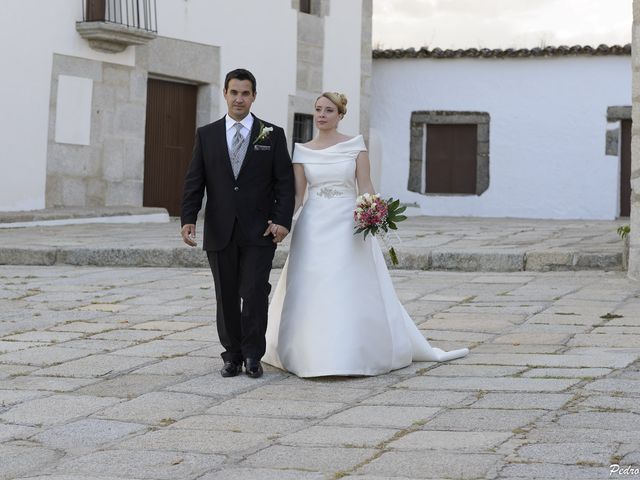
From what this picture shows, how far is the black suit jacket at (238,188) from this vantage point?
6008mm

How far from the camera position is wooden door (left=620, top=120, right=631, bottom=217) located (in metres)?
19.8

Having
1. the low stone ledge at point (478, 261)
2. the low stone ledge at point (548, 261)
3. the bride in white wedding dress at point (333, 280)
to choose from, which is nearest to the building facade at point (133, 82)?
the low stone ledge at point (478, 261)

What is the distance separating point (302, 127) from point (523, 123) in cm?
390

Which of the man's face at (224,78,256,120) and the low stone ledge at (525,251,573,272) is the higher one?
the man's face at (224,78,256,120)

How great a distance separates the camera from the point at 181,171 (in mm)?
16938

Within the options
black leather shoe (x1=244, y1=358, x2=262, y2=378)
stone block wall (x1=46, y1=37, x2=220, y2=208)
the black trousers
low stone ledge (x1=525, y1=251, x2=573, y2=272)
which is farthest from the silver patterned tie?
stone block wall (x1=46, y1=37, x2=220, y2=208)

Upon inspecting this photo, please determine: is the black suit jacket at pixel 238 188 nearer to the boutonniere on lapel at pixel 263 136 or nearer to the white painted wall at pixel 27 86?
the boutonniere on lapel at pixel 263 136

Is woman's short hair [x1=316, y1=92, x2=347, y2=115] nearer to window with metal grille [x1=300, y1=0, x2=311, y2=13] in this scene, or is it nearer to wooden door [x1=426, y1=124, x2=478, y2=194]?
window with metal grille [x1=300, y1=0, x2=311, y2=13]

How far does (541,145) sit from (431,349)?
14258 millimetres

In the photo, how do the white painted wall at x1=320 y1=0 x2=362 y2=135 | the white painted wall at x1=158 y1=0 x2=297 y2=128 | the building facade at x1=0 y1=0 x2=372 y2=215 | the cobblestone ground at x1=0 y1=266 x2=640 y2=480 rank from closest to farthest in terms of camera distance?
the cobblestone ground at x1=0 y1=266 x2=640 y2=480, the building facade at x1=0 y1=0 x2=372 y2=215, the white painted wall at x1=158 y1=0 x2=297 y2=128, the white painted wall at x1=320 y1=0 x2=362 y2=135

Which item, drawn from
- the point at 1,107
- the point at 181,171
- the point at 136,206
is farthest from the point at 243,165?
the point at 181,171

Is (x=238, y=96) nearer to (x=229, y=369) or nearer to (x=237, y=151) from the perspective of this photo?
(x=237, y=151)

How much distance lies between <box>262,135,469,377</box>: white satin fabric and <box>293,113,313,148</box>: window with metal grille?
12223mm

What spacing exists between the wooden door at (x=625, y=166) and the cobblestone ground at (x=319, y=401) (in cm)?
1150
